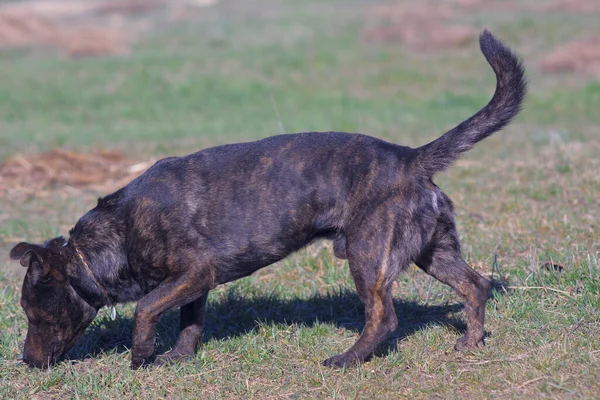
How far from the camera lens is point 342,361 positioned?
5.06 m

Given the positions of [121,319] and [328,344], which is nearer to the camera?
[328,344]

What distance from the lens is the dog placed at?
511 cm

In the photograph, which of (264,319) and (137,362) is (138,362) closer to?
(137,362)

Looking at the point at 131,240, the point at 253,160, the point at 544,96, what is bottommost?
the point at 544,96

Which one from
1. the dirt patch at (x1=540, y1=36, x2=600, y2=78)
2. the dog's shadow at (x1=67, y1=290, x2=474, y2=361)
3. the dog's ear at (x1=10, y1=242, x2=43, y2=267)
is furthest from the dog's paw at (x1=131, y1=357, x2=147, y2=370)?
the dirt patch at (x1=540, y1=36, x2=600, y2=78)

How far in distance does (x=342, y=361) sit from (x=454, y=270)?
1.01 meters

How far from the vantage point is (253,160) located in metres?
5.43

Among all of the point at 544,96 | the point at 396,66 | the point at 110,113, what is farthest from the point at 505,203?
the point at 396,66

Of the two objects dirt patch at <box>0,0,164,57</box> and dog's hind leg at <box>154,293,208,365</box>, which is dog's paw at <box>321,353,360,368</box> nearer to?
dog's hind leg at <box>154,293,208,365</box>

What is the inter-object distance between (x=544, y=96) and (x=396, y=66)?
4548 millimetres

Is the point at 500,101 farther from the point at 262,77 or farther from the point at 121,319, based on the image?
the point at 262,77

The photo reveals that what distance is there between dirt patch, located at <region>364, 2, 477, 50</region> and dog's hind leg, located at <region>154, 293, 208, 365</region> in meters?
16.7

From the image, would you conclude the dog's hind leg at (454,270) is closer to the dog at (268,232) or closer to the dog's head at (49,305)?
the dog at (268,232)

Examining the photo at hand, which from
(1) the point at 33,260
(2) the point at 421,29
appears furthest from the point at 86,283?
(2) the point at 421,29
